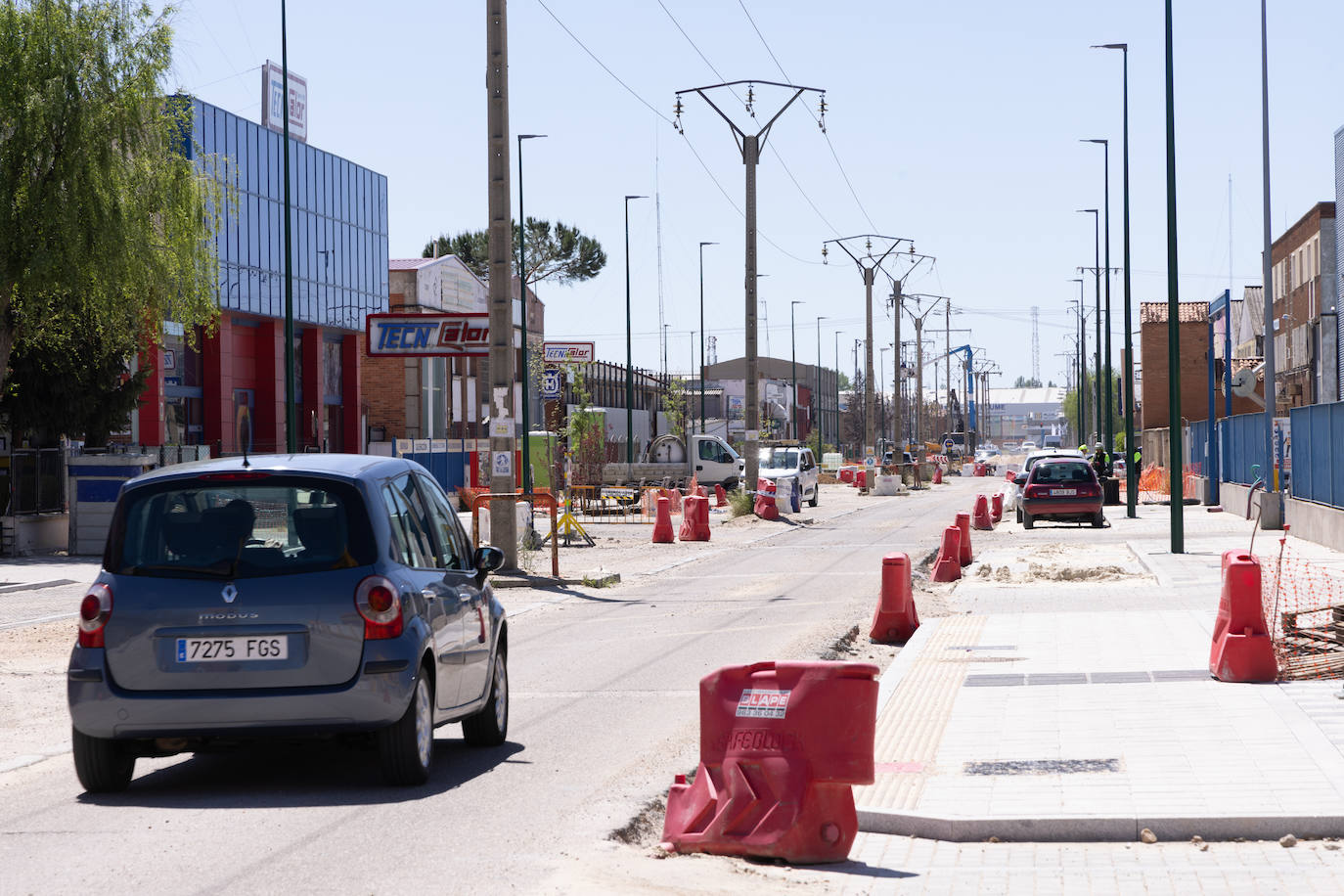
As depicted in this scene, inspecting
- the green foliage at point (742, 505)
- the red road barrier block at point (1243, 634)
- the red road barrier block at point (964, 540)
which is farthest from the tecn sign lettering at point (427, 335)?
the red road barrier block at point (1243, 634)

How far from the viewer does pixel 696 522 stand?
114ft

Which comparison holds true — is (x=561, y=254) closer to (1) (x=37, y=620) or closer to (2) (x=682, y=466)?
(2) (x=682, y=466)

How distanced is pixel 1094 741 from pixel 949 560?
14.2 m

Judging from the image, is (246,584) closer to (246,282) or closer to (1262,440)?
(1262,440)

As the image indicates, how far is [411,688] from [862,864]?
2439 mm

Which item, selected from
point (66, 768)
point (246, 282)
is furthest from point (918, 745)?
point (246, 282)

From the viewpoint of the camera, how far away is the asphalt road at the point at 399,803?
6.64 metres

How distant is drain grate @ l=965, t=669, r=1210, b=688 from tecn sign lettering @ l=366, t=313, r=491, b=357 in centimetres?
2644

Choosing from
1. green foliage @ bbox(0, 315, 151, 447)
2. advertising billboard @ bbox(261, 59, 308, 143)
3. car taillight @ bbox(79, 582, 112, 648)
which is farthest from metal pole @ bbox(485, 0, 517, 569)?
advertising billboard @ bbox(261, 59, 308, 143)

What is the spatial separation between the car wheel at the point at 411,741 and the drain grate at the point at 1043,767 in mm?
2769

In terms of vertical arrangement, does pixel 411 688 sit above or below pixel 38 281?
below

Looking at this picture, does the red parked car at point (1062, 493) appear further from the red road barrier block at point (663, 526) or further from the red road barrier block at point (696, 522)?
the red road barrier block at point (663, 526)

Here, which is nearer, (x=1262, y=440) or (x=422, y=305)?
(x=1262, y=440)

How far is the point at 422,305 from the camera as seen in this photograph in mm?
72812
